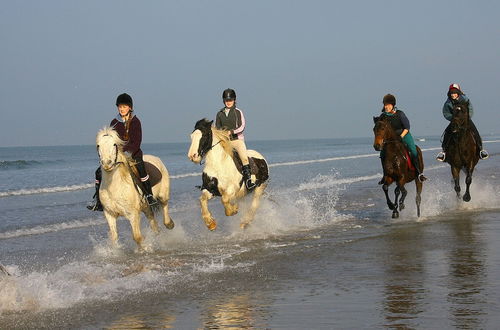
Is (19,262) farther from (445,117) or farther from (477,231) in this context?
(445,117)

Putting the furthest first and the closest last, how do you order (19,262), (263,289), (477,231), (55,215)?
(55,215)
(477,231)
(19,262)
(263,289)

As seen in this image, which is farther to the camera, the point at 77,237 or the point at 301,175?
the point at 301,175

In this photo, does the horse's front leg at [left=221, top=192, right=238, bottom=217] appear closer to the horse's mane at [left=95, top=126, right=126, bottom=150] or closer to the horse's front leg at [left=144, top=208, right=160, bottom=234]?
the horse's front leg at [left=144, top=208, right=160, bottom=234]

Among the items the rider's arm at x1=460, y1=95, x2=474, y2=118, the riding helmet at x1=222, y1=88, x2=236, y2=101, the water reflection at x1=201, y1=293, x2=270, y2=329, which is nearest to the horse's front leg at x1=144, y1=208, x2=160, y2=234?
the riding helmet at x1=222, y1=88, x2=236, y2=101

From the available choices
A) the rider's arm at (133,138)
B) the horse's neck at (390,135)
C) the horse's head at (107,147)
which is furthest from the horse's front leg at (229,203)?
the horse's neck at (390,135)

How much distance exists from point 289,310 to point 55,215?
42.3 ft

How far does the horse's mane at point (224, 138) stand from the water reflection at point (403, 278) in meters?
3.03

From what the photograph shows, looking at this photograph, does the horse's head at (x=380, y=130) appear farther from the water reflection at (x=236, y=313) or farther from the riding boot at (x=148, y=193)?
the water reflection at (x=236, y=313)

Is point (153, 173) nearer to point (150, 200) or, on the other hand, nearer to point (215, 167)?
point (150, 200)

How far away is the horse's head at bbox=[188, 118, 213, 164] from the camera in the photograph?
11.7 metres

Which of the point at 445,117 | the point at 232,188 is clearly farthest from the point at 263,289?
the point at 445,117

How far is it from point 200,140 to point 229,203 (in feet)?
4.68

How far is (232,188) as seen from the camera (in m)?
12.6

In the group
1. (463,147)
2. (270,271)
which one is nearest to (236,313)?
(270,271)
